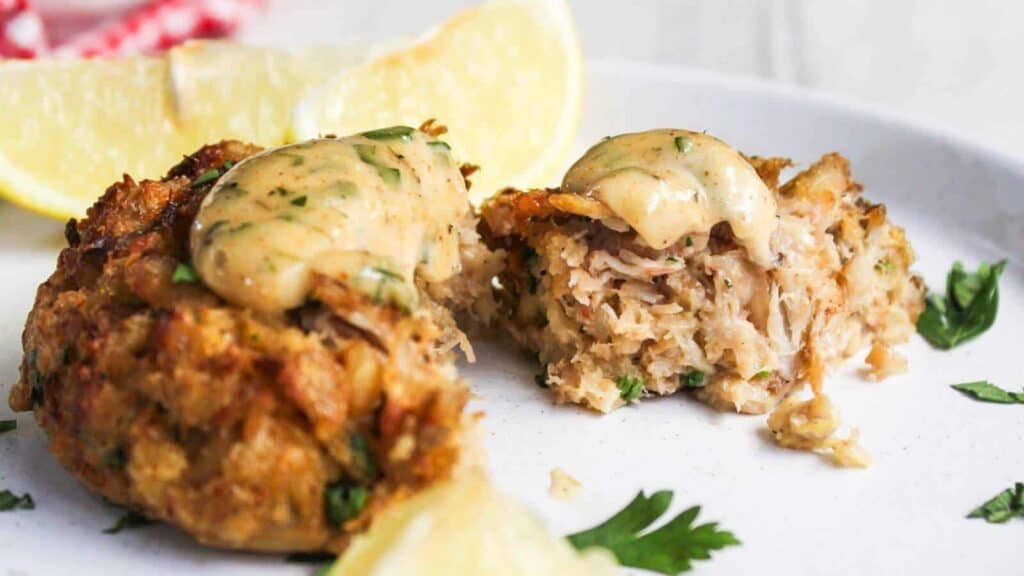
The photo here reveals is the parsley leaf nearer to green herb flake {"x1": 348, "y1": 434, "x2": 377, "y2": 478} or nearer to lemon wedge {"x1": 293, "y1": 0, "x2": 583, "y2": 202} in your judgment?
lemon wedge {"x1": 293, "y1": 0, "x2": 583, "y2": 202}

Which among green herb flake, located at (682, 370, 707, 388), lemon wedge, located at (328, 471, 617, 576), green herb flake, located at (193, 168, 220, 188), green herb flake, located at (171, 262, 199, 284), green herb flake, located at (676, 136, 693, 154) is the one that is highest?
green herb flake, located at (676, 136, 693, 154)

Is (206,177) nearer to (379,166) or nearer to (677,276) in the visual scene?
(379,166)

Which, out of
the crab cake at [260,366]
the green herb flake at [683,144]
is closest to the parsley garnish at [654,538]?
the crab cake at [260,366]

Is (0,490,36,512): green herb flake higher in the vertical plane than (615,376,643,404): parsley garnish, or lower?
lower

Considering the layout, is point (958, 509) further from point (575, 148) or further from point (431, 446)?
point (575, 148)

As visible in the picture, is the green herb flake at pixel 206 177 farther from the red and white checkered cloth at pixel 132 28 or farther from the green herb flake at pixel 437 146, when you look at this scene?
the red and white checkered cloth at pixel 132 28

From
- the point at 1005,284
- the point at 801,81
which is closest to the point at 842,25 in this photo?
the point at 801,81

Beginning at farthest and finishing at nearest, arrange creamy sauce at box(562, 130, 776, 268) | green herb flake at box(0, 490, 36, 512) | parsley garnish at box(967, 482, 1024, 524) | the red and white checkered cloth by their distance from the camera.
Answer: the red and white checkered cloth → creamy sauce at box(562, 130, 776, 268) → parsley garnish at box(967, 482, 1024, 524) → green herb flake at box(0, 490, 36, 512)

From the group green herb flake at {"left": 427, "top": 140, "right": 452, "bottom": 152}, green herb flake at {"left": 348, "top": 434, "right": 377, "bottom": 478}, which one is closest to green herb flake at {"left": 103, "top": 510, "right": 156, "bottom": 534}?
green herb flake at {"left": 348, "top": 434, "right": 377, "bottom": 478}
